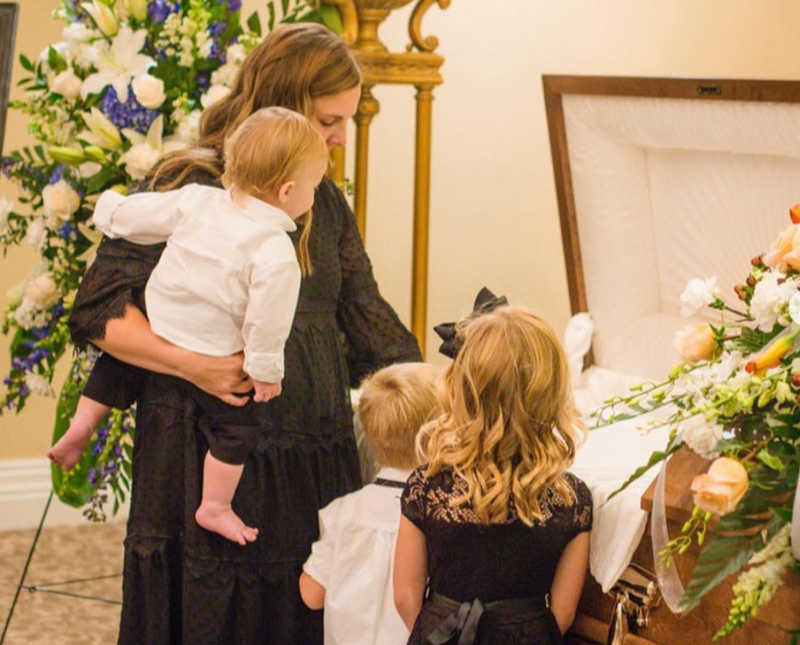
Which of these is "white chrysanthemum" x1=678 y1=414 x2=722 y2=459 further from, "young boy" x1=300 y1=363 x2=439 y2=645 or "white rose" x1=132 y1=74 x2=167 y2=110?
"white rose" x1=132 y1=74 x2=167 y2=110

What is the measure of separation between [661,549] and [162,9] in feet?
4.21

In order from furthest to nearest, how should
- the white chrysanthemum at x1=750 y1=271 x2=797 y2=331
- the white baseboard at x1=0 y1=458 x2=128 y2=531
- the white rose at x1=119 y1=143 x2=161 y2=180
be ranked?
1. the white baseboard at x1=0 y1=458 x2=128 y2=531
2. the white rose at x1=119 y1=143 x2=161 y2=180
3. the white chrysanthemum at x1=750 y1=271 x2=797 y2=331

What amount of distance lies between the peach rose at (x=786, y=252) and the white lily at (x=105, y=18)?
124cm

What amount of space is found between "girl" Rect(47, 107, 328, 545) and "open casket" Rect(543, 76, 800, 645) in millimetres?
477

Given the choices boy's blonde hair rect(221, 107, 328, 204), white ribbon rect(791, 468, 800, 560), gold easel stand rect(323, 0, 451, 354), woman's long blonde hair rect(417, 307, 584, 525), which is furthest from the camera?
gold easel stand rect(323, 0, 451, 354)

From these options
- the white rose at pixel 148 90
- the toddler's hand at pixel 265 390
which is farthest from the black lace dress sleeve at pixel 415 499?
the white rose at pixel 148 90

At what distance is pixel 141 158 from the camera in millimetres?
2260

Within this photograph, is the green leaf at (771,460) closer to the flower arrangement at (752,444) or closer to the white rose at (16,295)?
the flower arrangement at (752,444)

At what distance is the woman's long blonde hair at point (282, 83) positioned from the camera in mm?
1982

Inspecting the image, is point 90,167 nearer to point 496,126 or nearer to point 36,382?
point 36,382

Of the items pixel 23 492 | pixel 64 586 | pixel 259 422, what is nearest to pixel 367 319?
pixel 259 422

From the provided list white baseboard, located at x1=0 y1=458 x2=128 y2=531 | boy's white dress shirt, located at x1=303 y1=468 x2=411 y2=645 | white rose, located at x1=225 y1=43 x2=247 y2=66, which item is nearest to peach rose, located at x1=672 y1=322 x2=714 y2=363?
boy's white dress shirt, located at x1=303 y1=468 x2=411 y2=645

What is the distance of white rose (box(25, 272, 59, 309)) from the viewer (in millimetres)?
2395

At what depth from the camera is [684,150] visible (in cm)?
A: 258
